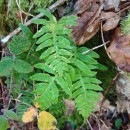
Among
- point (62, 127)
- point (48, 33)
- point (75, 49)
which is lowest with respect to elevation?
point (62, 127)

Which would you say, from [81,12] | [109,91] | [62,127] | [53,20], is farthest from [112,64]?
[62,127]

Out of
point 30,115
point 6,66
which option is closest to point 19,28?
point 6,66

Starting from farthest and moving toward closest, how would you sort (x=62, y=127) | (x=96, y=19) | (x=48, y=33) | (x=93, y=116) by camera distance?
(x=62, y=127), (x=93, y=116), (x=96, y=19), (x=48, y=33)

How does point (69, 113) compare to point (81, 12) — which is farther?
point (69, 113)

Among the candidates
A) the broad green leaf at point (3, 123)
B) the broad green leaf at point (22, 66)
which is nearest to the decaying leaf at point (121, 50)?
the broad green leaf at point (22, 66)

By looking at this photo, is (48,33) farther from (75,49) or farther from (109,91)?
(109,91)

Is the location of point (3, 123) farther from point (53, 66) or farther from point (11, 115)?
point (53, 66)
